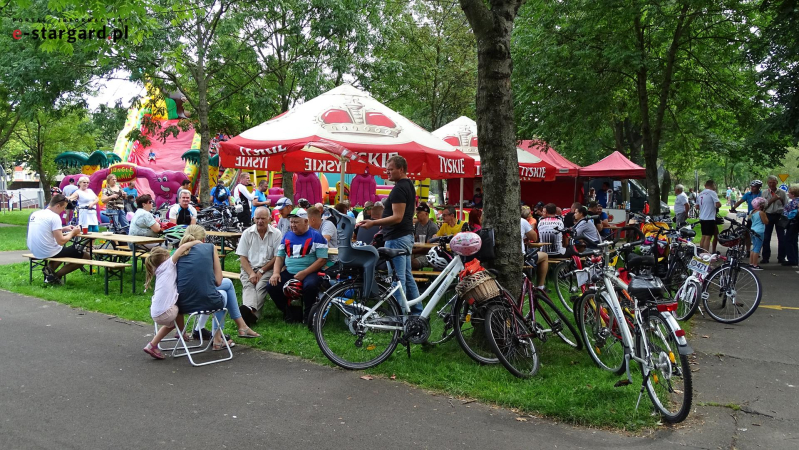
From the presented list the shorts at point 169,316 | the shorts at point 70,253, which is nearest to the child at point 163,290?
the shorts at point 169,316

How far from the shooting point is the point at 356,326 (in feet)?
18.6

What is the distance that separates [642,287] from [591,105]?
37.5 ft

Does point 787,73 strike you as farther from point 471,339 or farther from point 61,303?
point 61,303

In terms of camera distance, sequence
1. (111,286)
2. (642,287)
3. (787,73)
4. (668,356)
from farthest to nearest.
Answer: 1. (787,73)
2. (111,286)
3. (642,287)
4. (668,356)

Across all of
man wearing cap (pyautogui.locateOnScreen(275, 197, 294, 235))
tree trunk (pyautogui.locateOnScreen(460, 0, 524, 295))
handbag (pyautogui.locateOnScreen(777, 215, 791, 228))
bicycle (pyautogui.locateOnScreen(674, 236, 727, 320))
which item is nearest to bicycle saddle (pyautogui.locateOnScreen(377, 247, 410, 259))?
tree trunk (pyautogui.locateOnScreen(460, 0, 524, 295))

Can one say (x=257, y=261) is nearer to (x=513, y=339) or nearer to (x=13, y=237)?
(x=513, y=339)

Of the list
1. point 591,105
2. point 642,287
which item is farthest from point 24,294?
point 591,105

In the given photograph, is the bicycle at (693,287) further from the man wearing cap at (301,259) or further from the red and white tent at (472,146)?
the red and white tent at (472,146)

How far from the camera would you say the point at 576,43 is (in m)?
15.3

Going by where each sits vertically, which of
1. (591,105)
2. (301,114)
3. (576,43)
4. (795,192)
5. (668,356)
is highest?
(576,43)

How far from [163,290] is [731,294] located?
22.6ft

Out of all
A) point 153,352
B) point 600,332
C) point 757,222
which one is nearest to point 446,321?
point 600,332

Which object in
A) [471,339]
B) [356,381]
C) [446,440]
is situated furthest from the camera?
[471,339]

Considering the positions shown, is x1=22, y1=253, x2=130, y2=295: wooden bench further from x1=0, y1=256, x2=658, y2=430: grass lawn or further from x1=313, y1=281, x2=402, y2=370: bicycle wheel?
x1=313, y1=281, x2=402, y2=370: bicycle wheel
